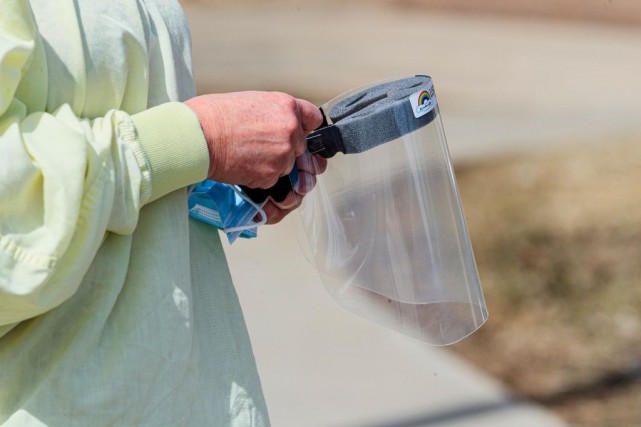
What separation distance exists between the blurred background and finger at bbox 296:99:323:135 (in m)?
0.62

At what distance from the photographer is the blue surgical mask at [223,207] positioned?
158cm

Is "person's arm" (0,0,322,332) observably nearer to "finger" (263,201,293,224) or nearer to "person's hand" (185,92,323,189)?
"person's hand" (185,92,323,189)

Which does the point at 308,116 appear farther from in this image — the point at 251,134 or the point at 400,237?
the point at 400,237

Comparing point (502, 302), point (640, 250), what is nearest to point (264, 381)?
point (502, 302)

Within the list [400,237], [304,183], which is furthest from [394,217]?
[304,183]

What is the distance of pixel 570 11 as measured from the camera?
9328 mm

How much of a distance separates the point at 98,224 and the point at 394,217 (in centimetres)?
59

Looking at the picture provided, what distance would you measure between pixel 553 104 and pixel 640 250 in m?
2.70

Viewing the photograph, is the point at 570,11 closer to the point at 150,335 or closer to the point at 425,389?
the point at 425,389

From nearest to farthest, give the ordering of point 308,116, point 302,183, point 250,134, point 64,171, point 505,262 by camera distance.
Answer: point 64,171
point 250,134
point 308,116
point 302,183
point 505,262

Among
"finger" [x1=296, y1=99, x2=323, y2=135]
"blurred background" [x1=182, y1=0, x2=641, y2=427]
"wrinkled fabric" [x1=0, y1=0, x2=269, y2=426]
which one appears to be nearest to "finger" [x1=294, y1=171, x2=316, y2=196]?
"finger" [x1=296, y1=99, x2=323, y2=135]

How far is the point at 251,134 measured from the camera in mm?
1411

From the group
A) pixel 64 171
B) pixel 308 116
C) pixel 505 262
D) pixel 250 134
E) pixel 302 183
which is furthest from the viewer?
pixel 505 262

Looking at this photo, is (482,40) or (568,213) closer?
(568,213)
